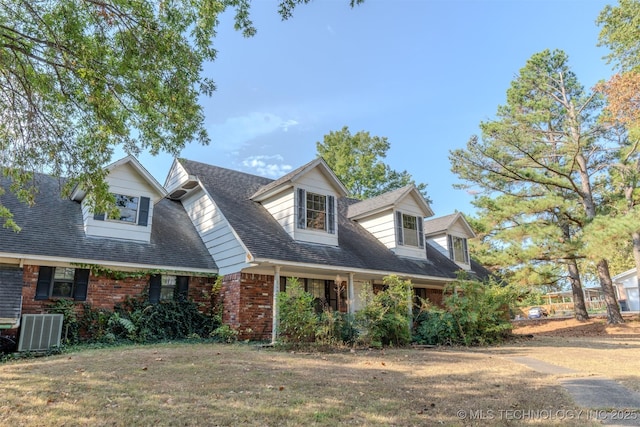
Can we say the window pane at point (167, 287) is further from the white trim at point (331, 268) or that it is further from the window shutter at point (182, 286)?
the white trim at point (331, 268)

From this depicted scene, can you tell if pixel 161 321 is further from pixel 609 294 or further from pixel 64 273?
pixel 609 294

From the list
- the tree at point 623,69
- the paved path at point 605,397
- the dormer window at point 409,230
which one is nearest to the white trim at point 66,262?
the dormer window at point 409,230

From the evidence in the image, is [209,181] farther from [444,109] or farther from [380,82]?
[444,109]

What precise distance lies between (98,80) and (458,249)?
17.6 metres

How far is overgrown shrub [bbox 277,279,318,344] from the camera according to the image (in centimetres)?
1013

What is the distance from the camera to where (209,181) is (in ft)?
49.6

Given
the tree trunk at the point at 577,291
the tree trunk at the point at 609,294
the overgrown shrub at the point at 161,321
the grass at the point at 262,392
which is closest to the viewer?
the grass at the point at 262,392

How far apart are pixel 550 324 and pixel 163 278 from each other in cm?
2159

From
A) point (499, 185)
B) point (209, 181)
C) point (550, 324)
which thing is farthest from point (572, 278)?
point (209, 181)

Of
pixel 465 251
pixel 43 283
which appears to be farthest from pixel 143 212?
pixel 465 251

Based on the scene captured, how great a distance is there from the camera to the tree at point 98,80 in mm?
6062

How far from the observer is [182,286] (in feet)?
41.1

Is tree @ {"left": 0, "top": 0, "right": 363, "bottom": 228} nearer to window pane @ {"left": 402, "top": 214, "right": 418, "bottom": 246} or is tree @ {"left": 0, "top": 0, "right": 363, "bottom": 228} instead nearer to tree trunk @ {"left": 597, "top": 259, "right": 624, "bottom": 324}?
window pane @ {"left": 402, "top": 214, "right": 418, "bottom": 246}

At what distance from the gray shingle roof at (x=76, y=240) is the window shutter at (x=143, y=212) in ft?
2.19
